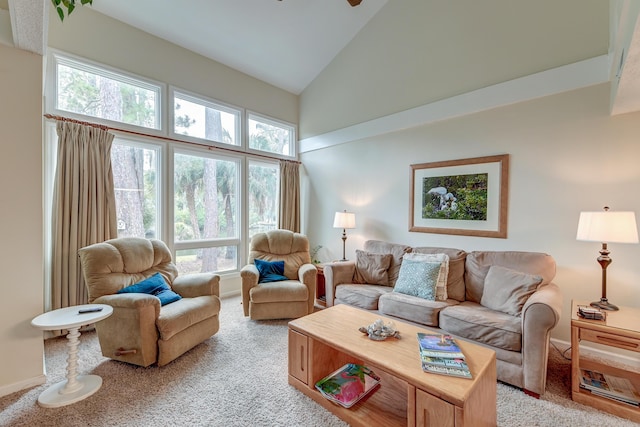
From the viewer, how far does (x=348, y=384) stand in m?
1.86

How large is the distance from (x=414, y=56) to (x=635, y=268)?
3.20m

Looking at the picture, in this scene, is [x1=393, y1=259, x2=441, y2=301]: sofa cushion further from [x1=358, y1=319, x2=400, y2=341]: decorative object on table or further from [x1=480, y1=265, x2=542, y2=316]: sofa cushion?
[x1=358, y1=319, x2=400, y2=341]: decorative object on table

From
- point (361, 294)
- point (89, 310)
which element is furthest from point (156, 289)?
point (361, 294)

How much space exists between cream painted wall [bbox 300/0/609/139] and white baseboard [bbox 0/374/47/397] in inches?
174

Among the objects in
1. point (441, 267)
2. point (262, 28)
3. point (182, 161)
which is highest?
point (262, 28)

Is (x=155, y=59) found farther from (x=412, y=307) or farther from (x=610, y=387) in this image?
(x=610, y=387)

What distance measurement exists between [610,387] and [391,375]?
5.52 feet

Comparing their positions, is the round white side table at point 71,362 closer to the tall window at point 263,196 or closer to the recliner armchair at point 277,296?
the recliner armchair at point 277,296

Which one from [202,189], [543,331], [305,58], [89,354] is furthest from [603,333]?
[305,58]

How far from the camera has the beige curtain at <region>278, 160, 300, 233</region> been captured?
16.0 feet

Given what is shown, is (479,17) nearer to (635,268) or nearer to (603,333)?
(635,268)

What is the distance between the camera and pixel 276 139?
5020mm

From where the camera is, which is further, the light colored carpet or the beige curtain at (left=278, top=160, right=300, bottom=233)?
the beige curtain at (left=278, top=160, right=300, bottom=233)

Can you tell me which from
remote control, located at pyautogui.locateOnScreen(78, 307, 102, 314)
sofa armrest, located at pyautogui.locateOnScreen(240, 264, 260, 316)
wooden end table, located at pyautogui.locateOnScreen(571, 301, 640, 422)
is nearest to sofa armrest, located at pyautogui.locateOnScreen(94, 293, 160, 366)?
remote control, located at pyautogui.locateOnScreen(78, 307, 102, 314)
